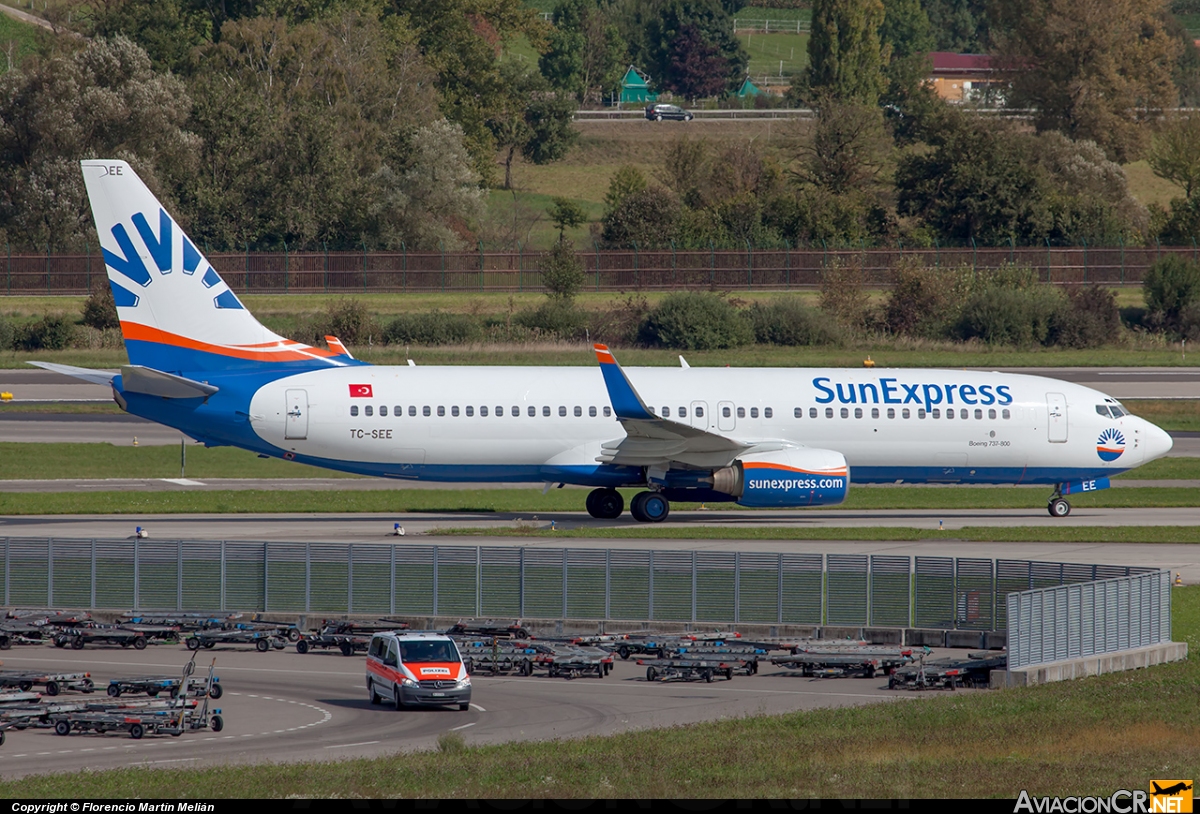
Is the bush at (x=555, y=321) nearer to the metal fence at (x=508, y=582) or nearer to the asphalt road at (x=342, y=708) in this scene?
the metal fence at (x=508, y=582)

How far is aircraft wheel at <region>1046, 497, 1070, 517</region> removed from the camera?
43844 mm

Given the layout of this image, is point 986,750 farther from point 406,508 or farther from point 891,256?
point 891,256

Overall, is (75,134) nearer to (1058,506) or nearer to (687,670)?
(1058,506)

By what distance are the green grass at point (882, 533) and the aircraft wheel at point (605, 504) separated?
7.48ft

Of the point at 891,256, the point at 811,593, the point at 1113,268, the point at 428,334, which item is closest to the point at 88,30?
the point at 428,334

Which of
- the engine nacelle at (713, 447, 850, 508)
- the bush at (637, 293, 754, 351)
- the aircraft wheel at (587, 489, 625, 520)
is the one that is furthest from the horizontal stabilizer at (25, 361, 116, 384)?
the bush at (637, 293, 754, 351)

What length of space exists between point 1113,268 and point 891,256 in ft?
51.1

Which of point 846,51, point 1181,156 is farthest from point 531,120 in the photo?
point 1181,156

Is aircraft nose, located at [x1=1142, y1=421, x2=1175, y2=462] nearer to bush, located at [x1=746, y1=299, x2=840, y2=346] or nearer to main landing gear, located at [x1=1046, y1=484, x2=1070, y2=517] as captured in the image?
main landing gear, located at [x1=1046, y1=484, x2=1070, y2=517]

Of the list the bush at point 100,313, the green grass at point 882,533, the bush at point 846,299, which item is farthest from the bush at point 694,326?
the green grass at point 882,533

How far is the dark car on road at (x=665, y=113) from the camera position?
155 meters

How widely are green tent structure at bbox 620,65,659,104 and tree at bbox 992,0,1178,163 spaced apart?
5387cm

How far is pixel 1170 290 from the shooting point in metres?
90.1

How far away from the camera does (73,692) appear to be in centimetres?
2328
